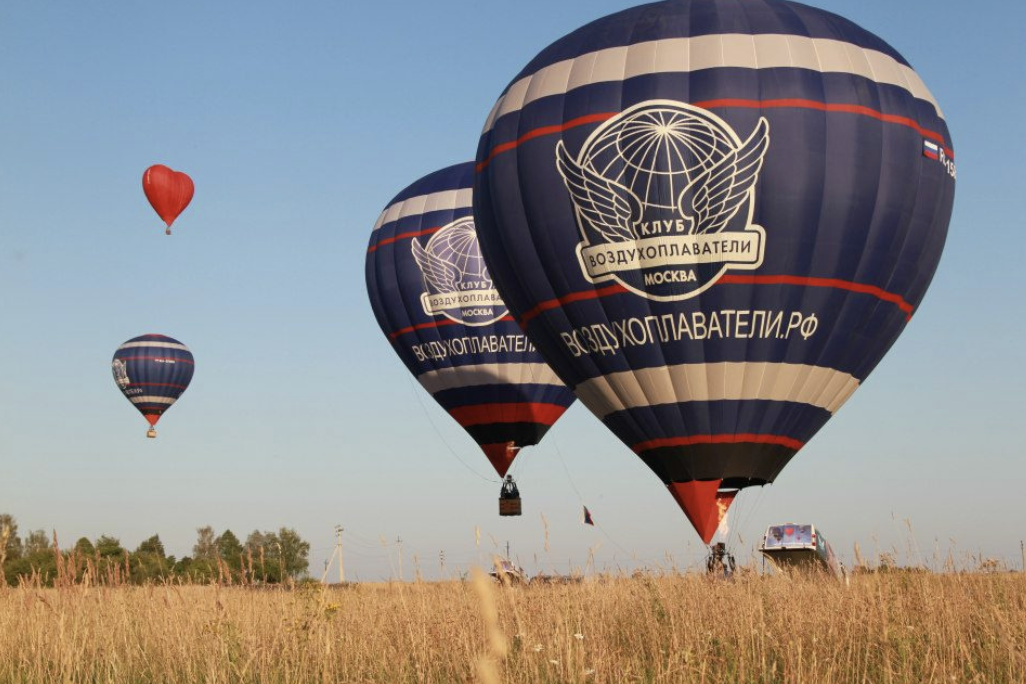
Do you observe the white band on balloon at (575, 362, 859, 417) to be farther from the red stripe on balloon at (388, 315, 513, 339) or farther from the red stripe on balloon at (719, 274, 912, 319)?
the red stripe on balloon at (388, 315, 513, 339)

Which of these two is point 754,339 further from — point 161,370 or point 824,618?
point 161,370

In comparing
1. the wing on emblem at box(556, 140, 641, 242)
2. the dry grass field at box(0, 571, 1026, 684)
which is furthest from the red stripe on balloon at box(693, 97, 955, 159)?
the dry grass field at box(0, 571, 1026, 684)

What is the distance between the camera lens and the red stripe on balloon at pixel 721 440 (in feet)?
62.5

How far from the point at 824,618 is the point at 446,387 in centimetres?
2426

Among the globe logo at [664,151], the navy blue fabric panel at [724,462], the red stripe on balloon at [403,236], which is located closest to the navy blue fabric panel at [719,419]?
the navy blue fabric panel at [724,462]

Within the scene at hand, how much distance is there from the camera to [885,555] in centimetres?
963

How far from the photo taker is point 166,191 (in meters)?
45.8

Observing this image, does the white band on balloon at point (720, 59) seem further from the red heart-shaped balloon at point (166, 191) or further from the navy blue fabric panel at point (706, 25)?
the red heart-shaped balloon at point (166, 191)

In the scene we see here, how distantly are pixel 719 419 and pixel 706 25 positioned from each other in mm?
7017

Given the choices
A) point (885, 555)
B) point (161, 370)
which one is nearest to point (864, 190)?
point (885, 555)

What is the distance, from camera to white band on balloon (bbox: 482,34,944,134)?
19.0m

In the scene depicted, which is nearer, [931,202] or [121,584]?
[121,584]

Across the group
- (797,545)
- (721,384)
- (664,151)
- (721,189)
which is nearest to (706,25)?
(664,151)

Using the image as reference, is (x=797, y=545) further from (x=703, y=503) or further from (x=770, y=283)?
(x=770, y=283)
